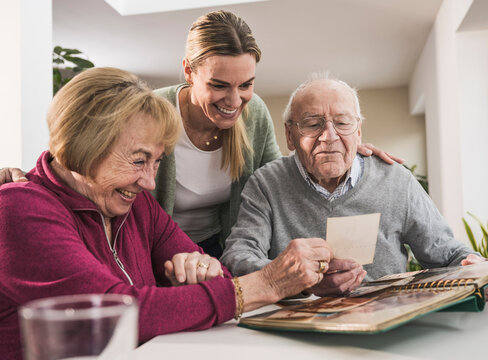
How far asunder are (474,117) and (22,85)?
166 inches

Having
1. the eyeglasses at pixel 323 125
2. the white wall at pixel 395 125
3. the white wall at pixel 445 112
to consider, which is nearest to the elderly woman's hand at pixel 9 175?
the eyeglasses at pixel 323 125

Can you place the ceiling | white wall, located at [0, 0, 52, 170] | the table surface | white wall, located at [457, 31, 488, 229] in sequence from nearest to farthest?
the table surface → white wall, located at [0, 0, 52, 170] → white wall, located at [457, 31, 488, 229] → the ceiling

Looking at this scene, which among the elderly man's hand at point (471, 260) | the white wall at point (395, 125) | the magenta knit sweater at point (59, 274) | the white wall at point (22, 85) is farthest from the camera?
the white wall at point (395, 125)

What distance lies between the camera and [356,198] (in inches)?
66.3

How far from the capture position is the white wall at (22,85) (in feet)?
10.5

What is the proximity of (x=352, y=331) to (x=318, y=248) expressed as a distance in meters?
0.40

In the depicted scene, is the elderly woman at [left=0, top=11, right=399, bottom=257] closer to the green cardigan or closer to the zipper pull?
the green cardigan

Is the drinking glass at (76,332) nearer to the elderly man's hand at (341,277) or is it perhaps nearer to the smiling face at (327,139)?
the elderly man's hand at (341,277)

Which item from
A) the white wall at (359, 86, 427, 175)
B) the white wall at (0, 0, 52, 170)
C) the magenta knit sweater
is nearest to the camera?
the magenta knit sweater

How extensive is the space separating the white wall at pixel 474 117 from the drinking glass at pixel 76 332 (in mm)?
5262

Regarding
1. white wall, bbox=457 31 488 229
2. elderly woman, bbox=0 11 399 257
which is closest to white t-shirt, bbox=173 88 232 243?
elderly woman, bbox=0 11 399 257

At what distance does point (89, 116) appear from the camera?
1044 mm

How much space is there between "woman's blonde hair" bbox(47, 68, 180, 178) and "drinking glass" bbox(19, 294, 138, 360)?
67cm

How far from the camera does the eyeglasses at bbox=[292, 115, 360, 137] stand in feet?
5.49
